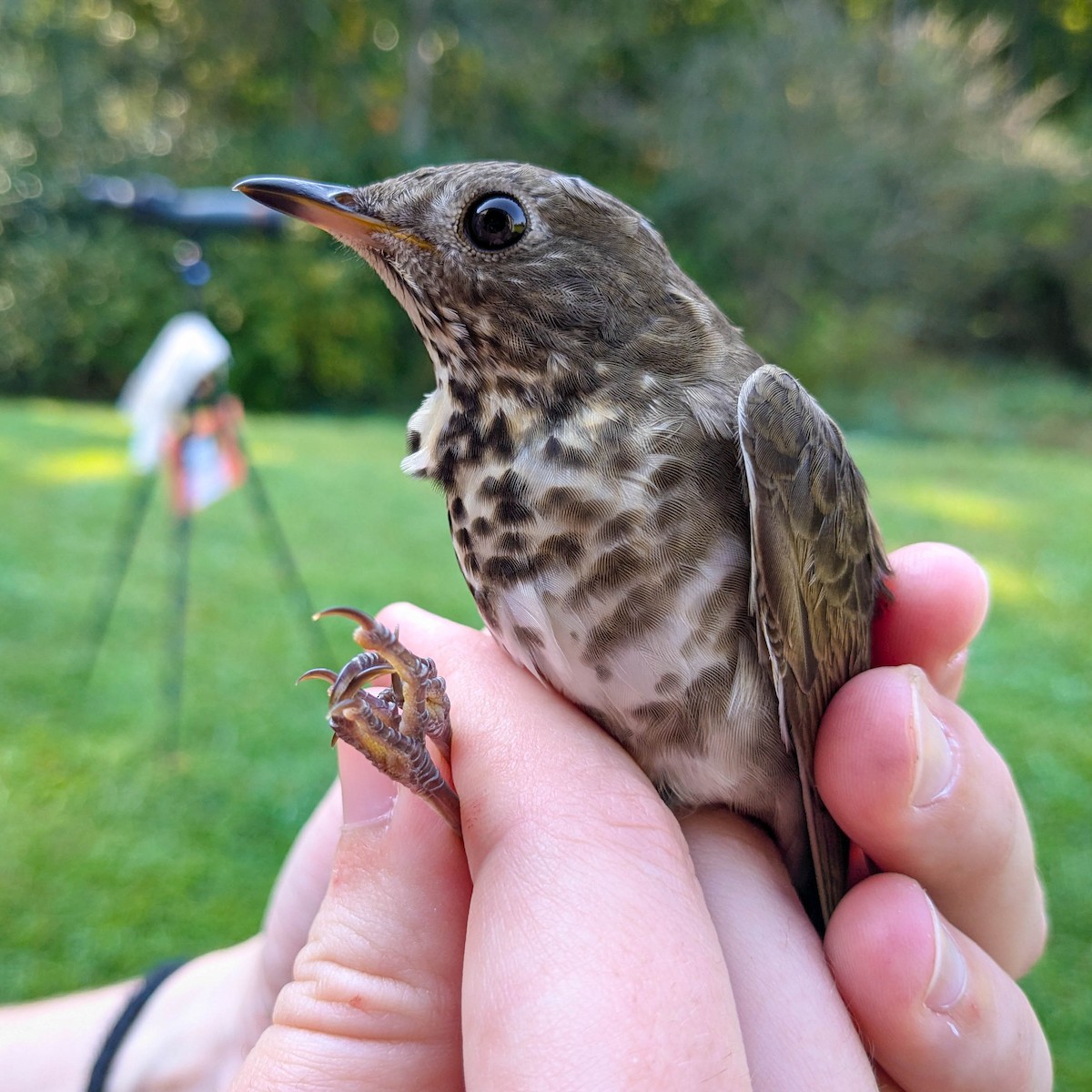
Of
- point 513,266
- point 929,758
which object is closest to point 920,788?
point 929,758

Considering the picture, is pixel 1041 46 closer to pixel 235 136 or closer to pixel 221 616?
pixel 235 136

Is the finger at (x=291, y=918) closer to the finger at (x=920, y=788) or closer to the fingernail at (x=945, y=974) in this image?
the finger at (x=920, y=788)

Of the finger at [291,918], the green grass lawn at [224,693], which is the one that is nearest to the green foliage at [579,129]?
the green grass lawn at [224,693]

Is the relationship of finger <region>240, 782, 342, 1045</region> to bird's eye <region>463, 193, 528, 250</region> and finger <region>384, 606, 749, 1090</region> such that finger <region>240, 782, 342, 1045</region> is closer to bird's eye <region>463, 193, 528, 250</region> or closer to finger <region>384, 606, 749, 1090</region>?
finger <region>384, 606, 749, 1090</region>

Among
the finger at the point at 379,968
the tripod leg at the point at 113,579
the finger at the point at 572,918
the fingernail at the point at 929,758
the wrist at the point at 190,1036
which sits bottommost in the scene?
the tripod leg at the point at 113,579

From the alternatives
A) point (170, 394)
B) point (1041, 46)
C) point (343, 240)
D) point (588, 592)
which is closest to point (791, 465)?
point (588, 592)

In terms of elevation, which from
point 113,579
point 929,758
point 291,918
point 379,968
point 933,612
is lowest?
point 113,579

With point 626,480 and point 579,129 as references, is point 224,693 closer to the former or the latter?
point 626,480
